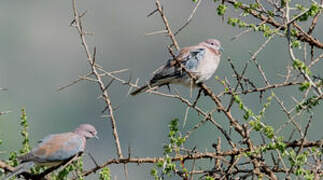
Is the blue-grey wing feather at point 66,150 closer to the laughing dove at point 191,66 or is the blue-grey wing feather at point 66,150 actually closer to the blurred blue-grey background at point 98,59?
the laughing dove at point 191,66

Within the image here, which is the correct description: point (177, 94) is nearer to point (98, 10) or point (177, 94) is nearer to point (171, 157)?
point (171, 157)

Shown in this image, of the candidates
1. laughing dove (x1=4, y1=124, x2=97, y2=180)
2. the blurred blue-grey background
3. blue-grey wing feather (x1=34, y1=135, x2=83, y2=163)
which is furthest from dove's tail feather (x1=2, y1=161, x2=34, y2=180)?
the blurred blue-grey background

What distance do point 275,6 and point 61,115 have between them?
83.9m

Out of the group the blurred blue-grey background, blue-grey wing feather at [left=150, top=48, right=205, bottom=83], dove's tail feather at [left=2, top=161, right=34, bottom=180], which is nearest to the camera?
dove's tail feather at [left=2, top=161, right=34, bottom=180]

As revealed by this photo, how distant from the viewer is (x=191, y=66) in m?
8.52

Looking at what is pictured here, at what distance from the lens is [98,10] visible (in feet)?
389

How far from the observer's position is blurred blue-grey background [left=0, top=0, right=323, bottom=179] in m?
80.1

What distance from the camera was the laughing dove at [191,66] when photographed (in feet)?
27.1

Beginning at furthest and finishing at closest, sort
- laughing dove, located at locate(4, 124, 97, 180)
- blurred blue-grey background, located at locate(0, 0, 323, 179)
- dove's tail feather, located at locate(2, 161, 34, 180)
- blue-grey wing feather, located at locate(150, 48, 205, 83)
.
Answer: blurred blue-grey background, located at locate(0, 0, 323, 179) < blue-grey wing feather, located at locate(150, 48, 205, 83) < laughing dove, located at locate(4, 124, 97, 180) < dove's tail feather, located at locate(2, 161, 34, 180)

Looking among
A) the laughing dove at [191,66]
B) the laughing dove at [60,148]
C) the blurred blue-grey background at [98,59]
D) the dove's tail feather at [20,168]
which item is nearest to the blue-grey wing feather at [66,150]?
the laughing dove at [60,148]

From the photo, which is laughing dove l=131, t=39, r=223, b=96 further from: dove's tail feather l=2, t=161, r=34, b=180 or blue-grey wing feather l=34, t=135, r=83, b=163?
dove's tail feather l=2, t=161, r=34, b=180

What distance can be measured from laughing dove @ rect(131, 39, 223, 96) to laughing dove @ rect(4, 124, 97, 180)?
1.33 m

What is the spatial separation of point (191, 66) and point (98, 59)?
92333 mm

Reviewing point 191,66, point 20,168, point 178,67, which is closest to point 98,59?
point 191,66
